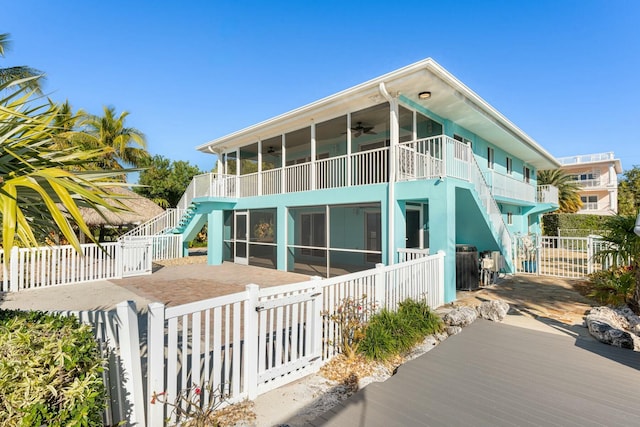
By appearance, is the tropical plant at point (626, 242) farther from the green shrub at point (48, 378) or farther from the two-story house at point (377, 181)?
the green shrub at point (48, 378)

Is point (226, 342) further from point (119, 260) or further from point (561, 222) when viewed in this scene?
point (561, 222)

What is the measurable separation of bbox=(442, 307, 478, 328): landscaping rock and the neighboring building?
37.6m

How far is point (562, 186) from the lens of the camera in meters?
27.8

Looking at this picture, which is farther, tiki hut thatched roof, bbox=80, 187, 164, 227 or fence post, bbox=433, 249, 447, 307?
tiki hut thatched roof, bbox=80, 187, 164, 227

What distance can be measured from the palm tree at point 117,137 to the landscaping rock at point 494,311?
23.9 meters

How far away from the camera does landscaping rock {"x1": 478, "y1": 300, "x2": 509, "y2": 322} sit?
240 inches

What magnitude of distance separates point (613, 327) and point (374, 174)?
20.5ft

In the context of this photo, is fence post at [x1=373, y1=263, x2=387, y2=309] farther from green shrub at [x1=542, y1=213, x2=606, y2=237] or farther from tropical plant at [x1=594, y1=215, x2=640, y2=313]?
green shrub at [x1=542, y1=213, x2=606, y2=237]

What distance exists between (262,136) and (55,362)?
12113mm

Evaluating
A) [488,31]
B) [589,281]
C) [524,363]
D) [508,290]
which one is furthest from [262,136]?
[589,281]

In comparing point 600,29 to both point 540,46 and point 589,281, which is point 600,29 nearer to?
point 540,46

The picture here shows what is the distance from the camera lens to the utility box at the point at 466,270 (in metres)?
8.77

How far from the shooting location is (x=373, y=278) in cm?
511

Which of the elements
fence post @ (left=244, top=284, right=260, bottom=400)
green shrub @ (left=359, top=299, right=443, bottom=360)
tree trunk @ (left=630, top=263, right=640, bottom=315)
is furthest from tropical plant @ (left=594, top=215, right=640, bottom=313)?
fence post @ (left=244, top=284, right=260, bottom=400)
